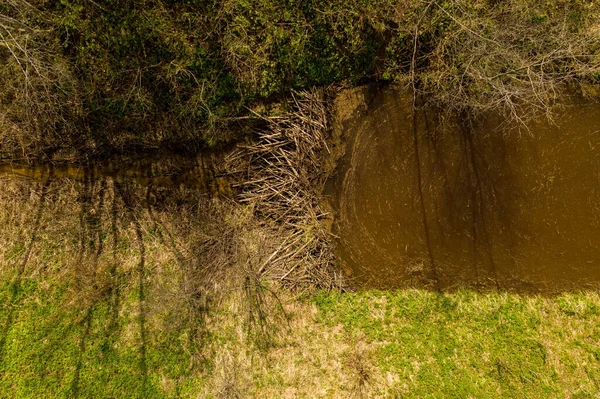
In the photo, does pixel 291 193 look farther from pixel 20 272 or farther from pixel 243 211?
pixel 20 272

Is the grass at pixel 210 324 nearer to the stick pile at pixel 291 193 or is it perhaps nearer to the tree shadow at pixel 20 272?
the tree shadow at pixel 20 272

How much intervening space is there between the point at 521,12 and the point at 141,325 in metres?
7.60

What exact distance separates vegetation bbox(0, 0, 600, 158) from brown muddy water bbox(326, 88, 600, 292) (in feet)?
1.70

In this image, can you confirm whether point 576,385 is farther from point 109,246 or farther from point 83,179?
point 83,179

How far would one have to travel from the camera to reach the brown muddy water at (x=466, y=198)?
20.1ft

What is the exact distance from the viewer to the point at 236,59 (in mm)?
5805

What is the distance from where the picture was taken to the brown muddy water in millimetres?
6113

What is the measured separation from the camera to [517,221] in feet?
20.4

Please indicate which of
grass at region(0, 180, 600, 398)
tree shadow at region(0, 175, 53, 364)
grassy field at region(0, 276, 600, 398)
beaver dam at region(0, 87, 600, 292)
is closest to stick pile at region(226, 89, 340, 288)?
beaver dam at region(0, 87, 600, 292)

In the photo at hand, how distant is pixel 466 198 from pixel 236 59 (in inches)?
168

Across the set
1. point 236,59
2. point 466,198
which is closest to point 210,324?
point 236,59

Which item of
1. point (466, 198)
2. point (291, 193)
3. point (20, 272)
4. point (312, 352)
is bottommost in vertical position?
point (312, 352)

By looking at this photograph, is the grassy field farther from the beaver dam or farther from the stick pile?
the stick pile

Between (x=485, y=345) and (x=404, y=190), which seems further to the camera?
(x=404, y=190)
